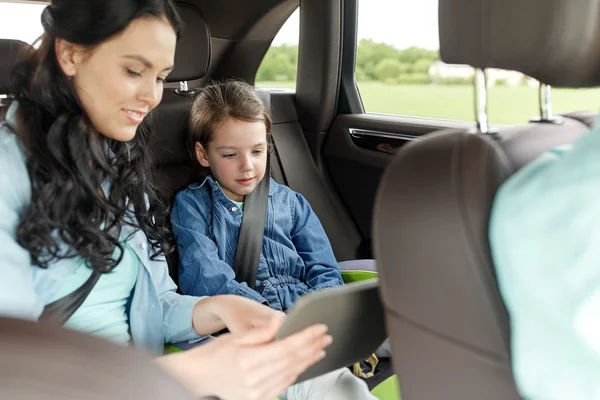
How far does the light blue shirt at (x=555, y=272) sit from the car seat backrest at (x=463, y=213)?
0.04 meters

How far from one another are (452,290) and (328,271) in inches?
49.4

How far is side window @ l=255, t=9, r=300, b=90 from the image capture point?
2.89 metres

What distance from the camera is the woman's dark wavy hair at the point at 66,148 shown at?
1.27m

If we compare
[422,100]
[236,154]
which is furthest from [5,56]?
[422,100]

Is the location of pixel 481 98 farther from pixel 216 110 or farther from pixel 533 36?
pixel 216 110

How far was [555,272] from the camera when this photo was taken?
85 centimetres

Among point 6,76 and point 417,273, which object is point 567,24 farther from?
point 6,76

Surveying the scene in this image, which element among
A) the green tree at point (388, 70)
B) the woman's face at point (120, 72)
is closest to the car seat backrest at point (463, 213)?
the woman's face at point (120, 72)

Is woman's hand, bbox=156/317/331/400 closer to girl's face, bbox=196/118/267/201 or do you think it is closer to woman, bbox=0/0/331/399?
woman, bbox=0/0/331/399

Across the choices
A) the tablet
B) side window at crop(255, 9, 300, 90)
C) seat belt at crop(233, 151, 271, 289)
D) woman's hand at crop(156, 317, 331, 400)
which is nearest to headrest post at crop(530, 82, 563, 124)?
the tablet

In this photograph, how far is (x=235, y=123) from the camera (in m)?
2.21

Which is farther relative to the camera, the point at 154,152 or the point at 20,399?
the point at 154,152

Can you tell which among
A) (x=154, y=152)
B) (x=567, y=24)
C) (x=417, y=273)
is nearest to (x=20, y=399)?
(x=417, y=273)

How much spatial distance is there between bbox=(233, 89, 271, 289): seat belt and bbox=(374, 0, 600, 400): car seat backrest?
1.11 m
